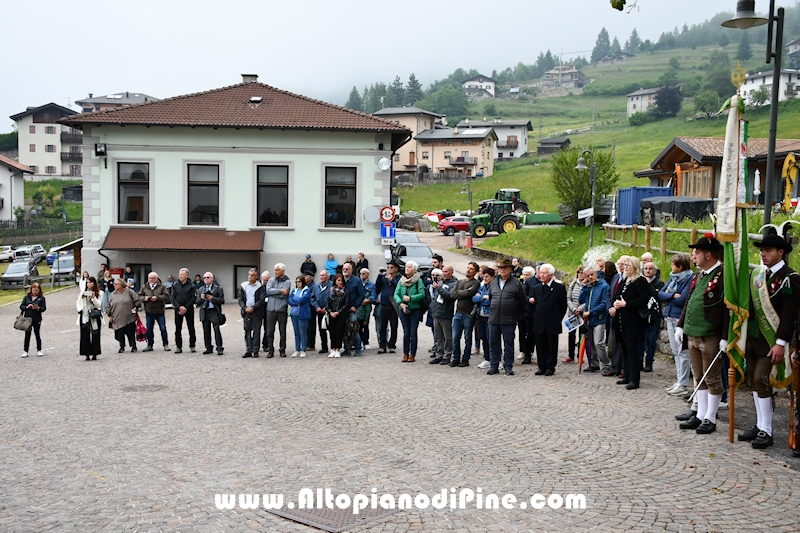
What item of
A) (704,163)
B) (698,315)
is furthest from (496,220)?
(698,315)

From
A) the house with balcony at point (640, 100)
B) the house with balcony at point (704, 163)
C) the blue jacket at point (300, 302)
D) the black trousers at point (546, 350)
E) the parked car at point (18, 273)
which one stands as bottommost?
the parked car at point (18, 273)

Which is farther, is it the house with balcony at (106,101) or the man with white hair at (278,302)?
the house with balcony at (106,101)

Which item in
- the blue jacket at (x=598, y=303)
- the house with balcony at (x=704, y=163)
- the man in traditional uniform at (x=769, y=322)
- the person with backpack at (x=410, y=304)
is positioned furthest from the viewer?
the house with balcony at (x=704, y=163)

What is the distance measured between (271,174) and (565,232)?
15.4 m

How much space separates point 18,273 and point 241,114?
2181 cm

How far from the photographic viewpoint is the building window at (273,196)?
27.7 metres

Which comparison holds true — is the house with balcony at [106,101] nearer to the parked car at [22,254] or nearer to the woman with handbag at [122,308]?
the parked car at [22,254]

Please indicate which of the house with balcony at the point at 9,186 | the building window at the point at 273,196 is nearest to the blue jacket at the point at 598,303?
the building window at the point at 273,196

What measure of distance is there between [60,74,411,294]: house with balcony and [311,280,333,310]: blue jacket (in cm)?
1154

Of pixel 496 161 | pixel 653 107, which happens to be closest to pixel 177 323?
pixel 496 161

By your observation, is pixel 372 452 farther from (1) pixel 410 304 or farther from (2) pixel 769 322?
(1) pixel 410 304

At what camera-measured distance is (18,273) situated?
41.8 m

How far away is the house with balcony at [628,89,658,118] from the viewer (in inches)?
6634

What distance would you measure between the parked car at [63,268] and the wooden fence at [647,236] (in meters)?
27.2
